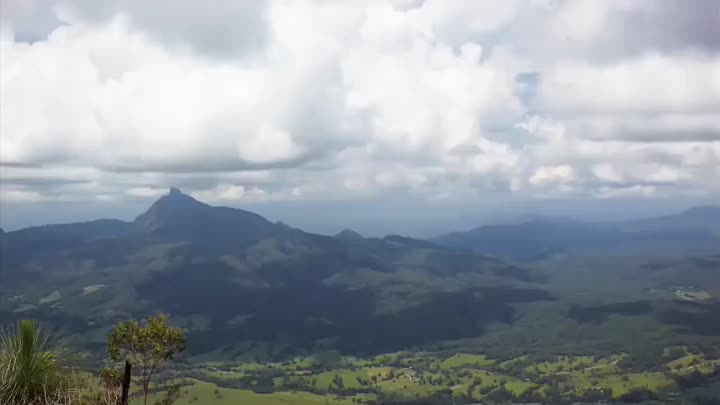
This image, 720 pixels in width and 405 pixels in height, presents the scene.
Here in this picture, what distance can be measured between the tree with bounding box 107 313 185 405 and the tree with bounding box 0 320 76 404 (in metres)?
2.30

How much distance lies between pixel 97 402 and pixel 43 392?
222cm

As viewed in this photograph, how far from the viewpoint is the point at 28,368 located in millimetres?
24141

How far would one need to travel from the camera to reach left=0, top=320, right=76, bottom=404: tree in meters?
23.6

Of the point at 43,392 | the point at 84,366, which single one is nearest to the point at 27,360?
Answer: the point at 43,392

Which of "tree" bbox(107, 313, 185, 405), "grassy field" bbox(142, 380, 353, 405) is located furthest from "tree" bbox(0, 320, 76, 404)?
"grassy field" bbox(142, 380, 353, 405)

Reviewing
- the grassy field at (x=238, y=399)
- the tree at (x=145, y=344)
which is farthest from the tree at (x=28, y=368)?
the grassy field at (x=238, y=399)

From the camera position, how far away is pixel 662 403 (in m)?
185

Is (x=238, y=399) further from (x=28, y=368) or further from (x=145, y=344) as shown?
(x=28, y=368)

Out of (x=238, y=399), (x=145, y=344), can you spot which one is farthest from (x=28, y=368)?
(x=238, y=399)

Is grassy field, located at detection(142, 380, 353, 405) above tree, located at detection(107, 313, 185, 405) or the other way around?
the other way around

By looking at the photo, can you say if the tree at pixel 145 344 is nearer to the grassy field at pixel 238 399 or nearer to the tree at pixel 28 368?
the tree at pixel 28 368

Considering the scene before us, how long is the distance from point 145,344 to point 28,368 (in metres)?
4.39

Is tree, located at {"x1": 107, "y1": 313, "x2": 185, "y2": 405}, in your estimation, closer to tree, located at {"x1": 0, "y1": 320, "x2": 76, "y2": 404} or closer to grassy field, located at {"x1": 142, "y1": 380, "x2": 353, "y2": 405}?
tree, located at {"x1": 0, "y1": 320, "x2": 76, "y2": 404}

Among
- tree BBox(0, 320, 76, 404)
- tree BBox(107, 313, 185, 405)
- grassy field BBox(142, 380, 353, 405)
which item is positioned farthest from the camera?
grassy field BBox(142, 380, 353, 405)
